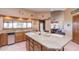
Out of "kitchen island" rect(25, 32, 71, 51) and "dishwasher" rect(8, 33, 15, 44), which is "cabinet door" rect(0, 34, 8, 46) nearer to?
"dishwasher" rect(8, 33, 15, 44)

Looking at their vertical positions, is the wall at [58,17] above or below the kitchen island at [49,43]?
above

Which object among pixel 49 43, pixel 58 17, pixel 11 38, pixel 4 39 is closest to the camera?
pixel 49 43

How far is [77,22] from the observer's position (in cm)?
364

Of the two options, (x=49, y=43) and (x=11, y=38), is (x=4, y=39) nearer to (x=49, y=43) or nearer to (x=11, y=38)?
(x=11, y=38)

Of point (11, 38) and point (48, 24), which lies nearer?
point (48, 24)

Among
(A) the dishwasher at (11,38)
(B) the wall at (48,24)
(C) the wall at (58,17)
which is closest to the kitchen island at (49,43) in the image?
(B) the wall at (48,24)

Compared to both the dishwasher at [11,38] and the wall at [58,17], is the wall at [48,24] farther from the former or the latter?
the dishwasher at [11,38]

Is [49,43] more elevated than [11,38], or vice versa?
[49,43]

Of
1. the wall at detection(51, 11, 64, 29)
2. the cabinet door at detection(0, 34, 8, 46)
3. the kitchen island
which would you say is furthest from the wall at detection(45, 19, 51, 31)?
the cabinet door at detection(0, 34, 8, 46)

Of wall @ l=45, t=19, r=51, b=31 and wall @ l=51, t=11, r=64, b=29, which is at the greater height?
wall @ l=51, t=11, r=64, b=29

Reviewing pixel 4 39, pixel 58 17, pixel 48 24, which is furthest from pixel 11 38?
pixel 58 17
